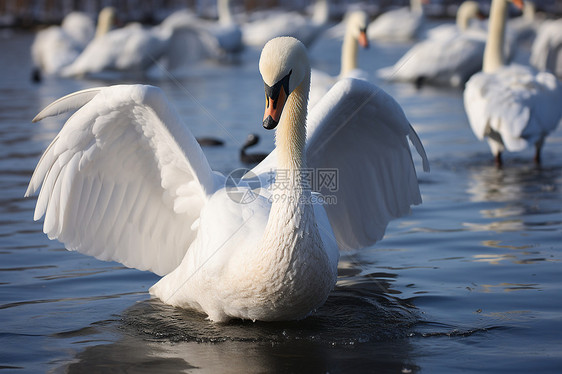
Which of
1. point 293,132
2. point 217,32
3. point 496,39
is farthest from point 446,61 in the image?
point 293,132

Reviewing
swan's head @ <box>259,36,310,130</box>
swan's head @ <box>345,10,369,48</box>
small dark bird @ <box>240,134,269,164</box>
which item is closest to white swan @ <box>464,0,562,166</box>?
small dark bird @ <box>240,134,269,164</box>

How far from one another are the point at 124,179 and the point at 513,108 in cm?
563

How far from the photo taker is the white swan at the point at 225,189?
5000mm

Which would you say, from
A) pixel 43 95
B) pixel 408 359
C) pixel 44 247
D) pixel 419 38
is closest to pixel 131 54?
pixel 43 95

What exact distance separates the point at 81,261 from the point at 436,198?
353 centimetres

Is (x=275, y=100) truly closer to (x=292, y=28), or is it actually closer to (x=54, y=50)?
(x=54, y=50)

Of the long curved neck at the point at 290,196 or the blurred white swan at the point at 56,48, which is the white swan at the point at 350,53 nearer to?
the long curved neck at the point at 290,196

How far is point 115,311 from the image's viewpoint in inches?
228

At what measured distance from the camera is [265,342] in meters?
5.10

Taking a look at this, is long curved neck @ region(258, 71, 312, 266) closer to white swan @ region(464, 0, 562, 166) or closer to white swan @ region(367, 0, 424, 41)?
white swan @ region(464, 0, 562, 166)

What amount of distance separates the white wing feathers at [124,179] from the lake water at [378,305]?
42 centimetres

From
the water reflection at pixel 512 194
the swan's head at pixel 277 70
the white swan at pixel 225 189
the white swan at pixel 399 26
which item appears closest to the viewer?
the swan's head at pixel 277 70

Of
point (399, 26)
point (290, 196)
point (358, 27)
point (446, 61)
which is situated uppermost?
point (290, 196)

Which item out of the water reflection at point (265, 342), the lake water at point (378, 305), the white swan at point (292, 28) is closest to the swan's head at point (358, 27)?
the lake water at point (378, 305)
